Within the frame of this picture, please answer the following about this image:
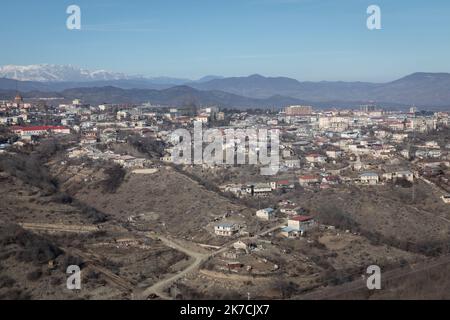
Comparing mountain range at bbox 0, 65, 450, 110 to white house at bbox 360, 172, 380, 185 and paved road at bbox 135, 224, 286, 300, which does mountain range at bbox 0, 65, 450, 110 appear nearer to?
white house at bbox 360, 172, 380, 185

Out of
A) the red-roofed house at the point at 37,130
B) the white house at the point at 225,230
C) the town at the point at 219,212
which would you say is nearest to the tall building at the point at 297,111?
the town at the point at 219,212

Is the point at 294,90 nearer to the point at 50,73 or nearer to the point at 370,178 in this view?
the point at 50,73

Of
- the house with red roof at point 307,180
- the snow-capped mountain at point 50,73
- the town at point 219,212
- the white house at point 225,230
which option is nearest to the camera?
the town at point 219,212

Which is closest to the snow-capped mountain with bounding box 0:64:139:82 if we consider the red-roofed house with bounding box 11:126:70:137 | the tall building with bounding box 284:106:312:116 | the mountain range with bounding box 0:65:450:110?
the mountain range with bounding box 0:65:450:110

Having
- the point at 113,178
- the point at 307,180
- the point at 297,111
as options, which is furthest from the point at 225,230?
the point at 297,111

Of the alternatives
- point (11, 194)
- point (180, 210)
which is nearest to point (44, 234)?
point (11, 194)

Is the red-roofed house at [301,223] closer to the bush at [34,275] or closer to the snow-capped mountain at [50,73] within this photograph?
the bush at [34,275]
